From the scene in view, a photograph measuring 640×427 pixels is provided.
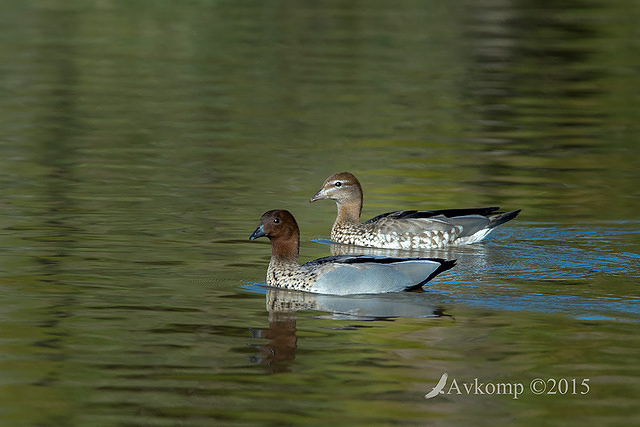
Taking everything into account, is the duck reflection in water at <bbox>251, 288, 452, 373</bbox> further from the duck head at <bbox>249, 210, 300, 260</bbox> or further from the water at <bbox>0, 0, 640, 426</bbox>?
the duck head at <bbox>249, 210, 300, 260</bbox>

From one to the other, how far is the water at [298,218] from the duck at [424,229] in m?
0.35

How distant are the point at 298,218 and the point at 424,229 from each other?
2263 millimetres

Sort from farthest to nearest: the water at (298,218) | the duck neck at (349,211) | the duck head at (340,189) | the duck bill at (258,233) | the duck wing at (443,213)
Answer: the duck head at (340,189) < the duck neck at (349,211) < the duck wing at (443,213) < the duck bill at (258,233) < the water at (298,218)

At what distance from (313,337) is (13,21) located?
109 ft

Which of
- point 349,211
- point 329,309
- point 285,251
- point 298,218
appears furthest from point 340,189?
point 329,309

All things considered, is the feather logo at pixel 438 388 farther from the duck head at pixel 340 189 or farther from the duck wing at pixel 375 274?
the duck head at pixel 340 189

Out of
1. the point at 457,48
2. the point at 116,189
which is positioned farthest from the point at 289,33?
the point at 116,189

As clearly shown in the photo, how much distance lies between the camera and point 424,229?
15.5 metres

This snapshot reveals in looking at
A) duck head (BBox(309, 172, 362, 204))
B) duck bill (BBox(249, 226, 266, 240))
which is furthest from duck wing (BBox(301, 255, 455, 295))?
duck head (BBox(309, 172, 362, 204))

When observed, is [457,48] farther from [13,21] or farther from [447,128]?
[13,21]

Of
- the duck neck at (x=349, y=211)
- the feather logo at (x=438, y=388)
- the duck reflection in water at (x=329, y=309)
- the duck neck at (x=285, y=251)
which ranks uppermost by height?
the duck neck at (x=349, y=211)

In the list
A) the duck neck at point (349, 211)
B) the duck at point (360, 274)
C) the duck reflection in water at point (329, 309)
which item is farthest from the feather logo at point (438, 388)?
the duck neck at point (349, 211)

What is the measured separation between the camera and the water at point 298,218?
Answer: 30.4 feet

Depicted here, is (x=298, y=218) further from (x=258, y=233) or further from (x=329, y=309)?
(x=329, y=309)
